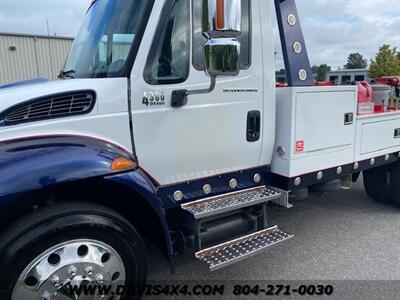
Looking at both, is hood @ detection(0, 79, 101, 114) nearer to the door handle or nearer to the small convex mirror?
the small convex mirror

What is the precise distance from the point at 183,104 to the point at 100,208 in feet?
2.96

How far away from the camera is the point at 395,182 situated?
14.6 ft

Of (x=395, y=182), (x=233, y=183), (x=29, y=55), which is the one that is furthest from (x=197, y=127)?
(x=29, y=55)

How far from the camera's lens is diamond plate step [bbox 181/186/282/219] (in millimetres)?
2641

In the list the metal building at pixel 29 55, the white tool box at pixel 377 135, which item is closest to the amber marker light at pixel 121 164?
the white tool box at pixel 377 135

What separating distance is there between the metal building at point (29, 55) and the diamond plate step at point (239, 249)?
1698 centimetres

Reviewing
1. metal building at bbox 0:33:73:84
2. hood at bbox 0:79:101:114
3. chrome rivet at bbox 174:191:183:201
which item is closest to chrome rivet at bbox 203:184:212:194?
chrome rivet at bbox 174:191:183:201

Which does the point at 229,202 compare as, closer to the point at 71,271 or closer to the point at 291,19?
the point at 71,271

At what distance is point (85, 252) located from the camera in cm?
214

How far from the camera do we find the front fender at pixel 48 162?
188 centimetres

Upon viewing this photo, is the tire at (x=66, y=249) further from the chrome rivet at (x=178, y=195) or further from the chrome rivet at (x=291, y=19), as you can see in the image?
the chrome rivet at (x=291, y=19)

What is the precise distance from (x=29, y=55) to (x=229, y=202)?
60.6 feet

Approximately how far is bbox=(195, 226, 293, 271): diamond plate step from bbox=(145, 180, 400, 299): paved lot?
407 millimetres

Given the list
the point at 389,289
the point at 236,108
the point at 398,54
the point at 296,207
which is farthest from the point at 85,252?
the point at 398,54
